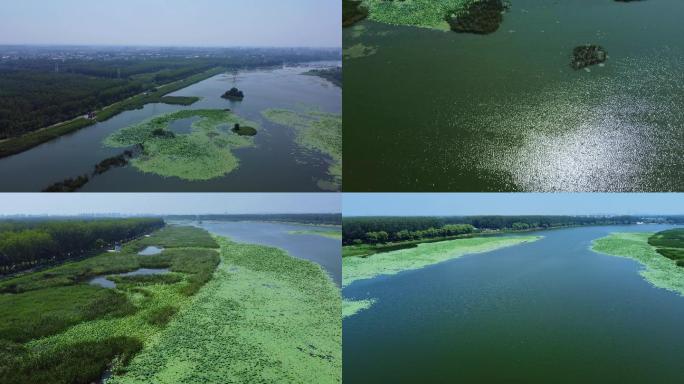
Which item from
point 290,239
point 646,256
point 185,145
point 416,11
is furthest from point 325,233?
point 646,256

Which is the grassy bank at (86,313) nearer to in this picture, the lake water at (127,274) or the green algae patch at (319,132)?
the lake water at (127,274)

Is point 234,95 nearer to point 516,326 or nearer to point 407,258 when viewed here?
point 407,258

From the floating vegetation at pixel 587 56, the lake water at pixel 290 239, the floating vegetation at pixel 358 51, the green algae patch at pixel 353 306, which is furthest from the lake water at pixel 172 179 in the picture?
the floating vegetation at pixel 587 56

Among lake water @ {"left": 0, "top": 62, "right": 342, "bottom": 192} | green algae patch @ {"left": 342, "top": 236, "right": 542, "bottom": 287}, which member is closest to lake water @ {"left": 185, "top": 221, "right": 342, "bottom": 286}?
green algae patch @ {"left": 342, "top": 236, "right": 542, "bottom": 287}

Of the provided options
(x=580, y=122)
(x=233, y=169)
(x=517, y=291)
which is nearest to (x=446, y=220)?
(x=517, y=291)

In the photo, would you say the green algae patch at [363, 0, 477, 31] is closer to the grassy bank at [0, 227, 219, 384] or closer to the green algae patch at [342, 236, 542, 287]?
Answer: the green algae patch at [342, 236, 542, 287]
